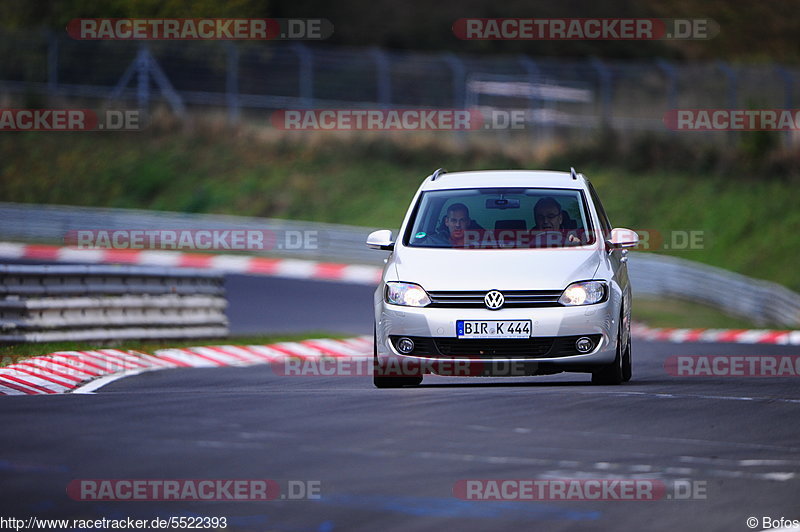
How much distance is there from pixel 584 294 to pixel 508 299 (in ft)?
2.00

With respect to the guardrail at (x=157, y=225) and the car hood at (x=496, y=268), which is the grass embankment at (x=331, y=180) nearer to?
the guardrail at (x=157, y=225)

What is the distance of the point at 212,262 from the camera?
36031mm

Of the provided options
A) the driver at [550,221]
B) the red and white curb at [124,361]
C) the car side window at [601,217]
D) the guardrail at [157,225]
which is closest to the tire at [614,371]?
the driver at [550,221]

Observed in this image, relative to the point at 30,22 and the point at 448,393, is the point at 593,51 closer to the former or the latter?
the point at 30,22

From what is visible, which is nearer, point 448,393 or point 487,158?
point 448,393

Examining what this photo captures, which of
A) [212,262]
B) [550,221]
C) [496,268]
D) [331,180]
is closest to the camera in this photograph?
[496,268]

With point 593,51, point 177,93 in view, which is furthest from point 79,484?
point 593,51

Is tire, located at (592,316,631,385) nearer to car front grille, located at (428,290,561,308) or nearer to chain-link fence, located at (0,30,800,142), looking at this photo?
car front grille, located at (428,290,561,308)

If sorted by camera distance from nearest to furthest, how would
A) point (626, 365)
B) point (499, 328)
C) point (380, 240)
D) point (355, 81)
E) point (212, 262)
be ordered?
point (499, 328), point (380, 240), point (626, 365), point (212, 262), point (355, 81)

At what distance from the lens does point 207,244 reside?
134 feet

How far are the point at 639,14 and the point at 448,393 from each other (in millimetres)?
70428

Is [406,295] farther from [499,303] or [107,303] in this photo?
[107,303]

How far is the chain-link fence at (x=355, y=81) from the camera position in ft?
132

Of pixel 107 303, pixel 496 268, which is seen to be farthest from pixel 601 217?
pixel 107 303
